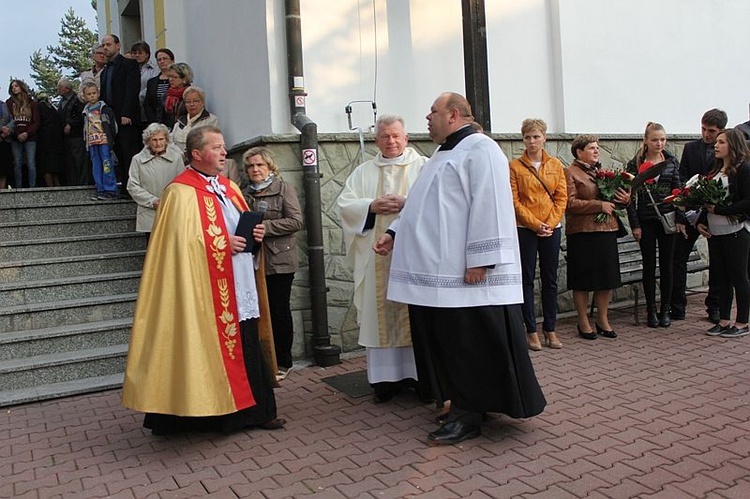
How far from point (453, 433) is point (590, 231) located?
10.4 feet

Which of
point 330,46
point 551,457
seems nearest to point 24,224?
point 330,46

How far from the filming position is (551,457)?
13.0 ft

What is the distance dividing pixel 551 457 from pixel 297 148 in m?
3.68

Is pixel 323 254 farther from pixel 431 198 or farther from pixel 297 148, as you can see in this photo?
pixel 431 198

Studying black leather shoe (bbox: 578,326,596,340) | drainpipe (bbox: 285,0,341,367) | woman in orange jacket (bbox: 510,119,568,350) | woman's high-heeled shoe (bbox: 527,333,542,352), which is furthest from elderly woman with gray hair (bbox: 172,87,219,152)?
black leather shoe (bbox: 578,326,596,340)

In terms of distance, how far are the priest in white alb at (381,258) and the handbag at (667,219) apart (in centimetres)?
305

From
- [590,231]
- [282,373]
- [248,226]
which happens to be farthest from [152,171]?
[590,231]

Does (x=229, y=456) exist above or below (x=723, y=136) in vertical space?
below

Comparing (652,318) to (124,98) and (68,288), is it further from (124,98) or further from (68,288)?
(124,98)

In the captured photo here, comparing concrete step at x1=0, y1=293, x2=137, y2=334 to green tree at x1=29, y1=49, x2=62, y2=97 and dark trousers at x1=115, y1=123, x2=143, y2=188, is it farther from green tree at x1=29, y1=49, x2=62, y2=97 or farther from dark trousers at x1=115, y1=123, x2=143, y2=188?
green tree at x1=29, y1=49, x2=62, y2=97

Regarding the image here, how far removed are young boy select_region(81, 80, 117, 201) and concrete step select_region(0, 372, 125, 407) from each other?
307 cm

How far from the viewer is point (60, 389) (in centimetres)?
576

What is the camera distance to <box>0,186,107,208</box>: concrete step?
27.0 feet

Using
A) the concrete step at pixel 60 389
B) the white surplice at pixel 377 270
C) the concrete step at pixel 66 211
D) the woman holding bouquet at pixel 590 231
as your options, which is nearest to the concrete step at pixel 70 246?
the concrete step at pixel 66 211
